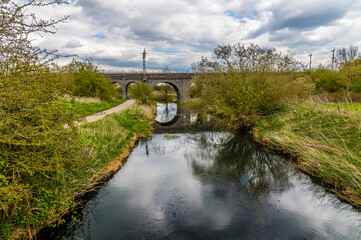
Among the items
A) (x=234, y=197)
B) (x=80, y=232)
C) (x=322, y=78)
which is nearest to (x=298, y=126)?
(x=234, y=197)

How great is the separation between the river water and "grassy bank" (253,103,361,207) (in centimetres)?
50

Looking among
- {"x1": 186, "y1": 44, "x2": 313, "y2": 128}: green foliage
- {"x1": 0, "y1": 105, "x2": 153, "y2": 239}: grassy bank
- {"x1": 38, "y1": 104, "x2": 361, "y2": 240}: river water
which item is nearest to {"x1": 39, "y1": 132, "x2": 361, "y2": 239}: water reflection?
{"x1": 38, "y1": 104, "x2": 361, "y2": 240}: river water

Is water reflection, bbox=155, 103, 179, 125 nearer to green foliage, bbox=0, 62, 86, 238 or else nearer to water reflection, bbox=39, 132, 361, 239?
water reflection, bbox=39, 132, 361, 239

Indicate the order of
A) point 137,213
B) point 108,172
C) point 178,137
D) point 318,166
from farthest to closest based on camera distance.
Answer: point 178,137
point 108,172
point 318,166
point 137,213

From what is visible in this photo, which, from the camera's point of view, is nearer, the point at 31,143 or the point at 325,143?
the point at 31,143

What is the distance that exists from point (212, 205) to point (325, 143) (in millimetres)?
5570

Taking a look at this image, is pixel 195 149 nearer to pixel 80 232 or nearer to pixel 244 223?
pixel 244 223

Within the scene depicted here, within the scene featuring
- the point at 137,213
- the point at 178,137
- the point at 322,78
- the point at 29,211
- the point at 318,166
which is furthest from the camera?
the point at 322,78

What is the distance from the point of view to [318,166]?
319 inches

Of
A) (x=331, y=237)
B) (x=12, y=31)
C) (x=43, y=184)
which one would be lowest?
(x=331, y=237)

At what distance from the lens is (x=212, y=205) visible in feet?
21.4

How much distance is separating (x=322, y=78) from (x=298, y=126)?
17.4 m

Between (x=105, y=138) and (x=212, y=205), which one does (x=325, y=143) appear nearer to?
(x=212, y=205)

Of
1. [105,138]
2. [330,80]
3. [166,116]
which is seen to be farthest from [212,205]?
[330,80]
